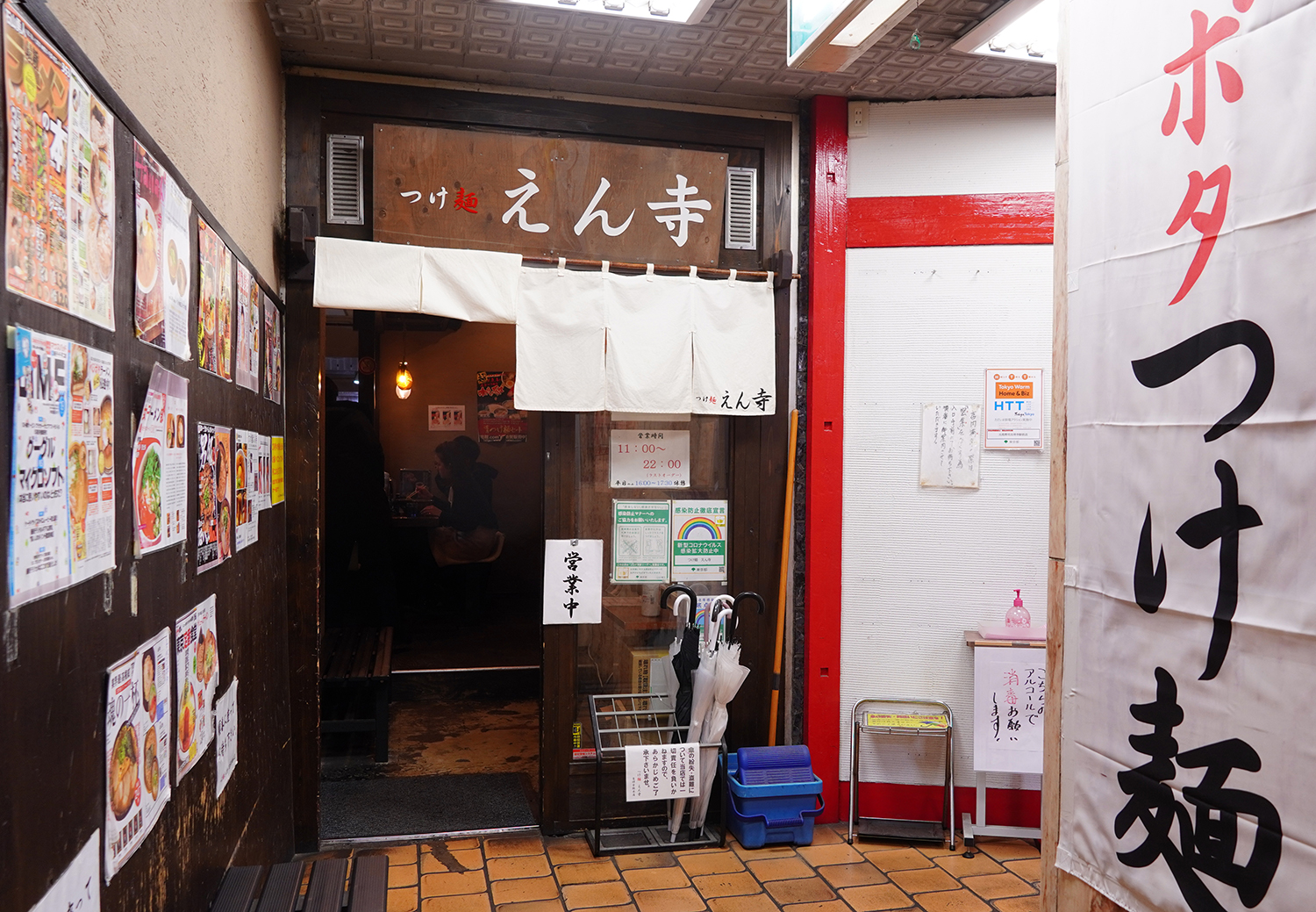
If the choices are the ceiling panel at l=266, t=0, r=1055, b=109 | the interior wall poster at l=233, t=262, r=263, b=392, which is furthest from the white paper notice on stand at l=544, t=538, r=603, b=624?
the ceiling panel at l=266, t=0, r=1055, b=109

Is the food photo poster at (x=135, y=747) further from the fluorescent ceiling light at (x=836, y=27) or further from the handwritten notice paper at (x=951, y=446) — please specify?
the handwritten notice paper at (x=951, y=446)

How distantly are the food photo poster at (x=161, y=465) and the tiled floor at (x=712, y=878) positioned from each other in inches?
90.5

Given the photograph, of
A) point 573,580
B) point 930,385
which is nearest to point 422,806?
point 573,580

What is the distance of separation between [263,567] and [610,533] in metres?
1.68

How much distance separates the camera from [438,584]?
884cm

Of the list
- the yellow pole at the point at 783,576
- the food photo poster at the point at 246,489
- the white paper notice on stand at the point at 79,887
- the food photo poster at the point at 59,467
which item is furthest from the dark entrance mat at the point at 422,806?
the food photo poster at the point at 59,467

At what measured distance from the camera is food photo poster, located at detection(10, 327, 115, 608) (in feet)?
3.90

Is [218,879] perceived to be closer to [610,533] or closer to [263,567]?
[263,567]

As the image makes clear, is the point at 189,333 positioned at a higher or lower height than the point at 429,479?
higher

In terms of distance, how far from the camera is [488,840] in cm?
427

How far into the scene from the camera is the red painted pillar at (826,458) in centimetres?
455

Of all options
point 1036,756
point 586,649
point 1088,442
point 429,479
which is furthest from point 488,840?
point 429,479

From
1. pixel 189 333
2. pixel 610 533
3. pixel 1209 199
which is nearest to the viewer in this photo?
pixel 1209 199

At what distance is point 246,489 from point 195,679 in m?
0.85
